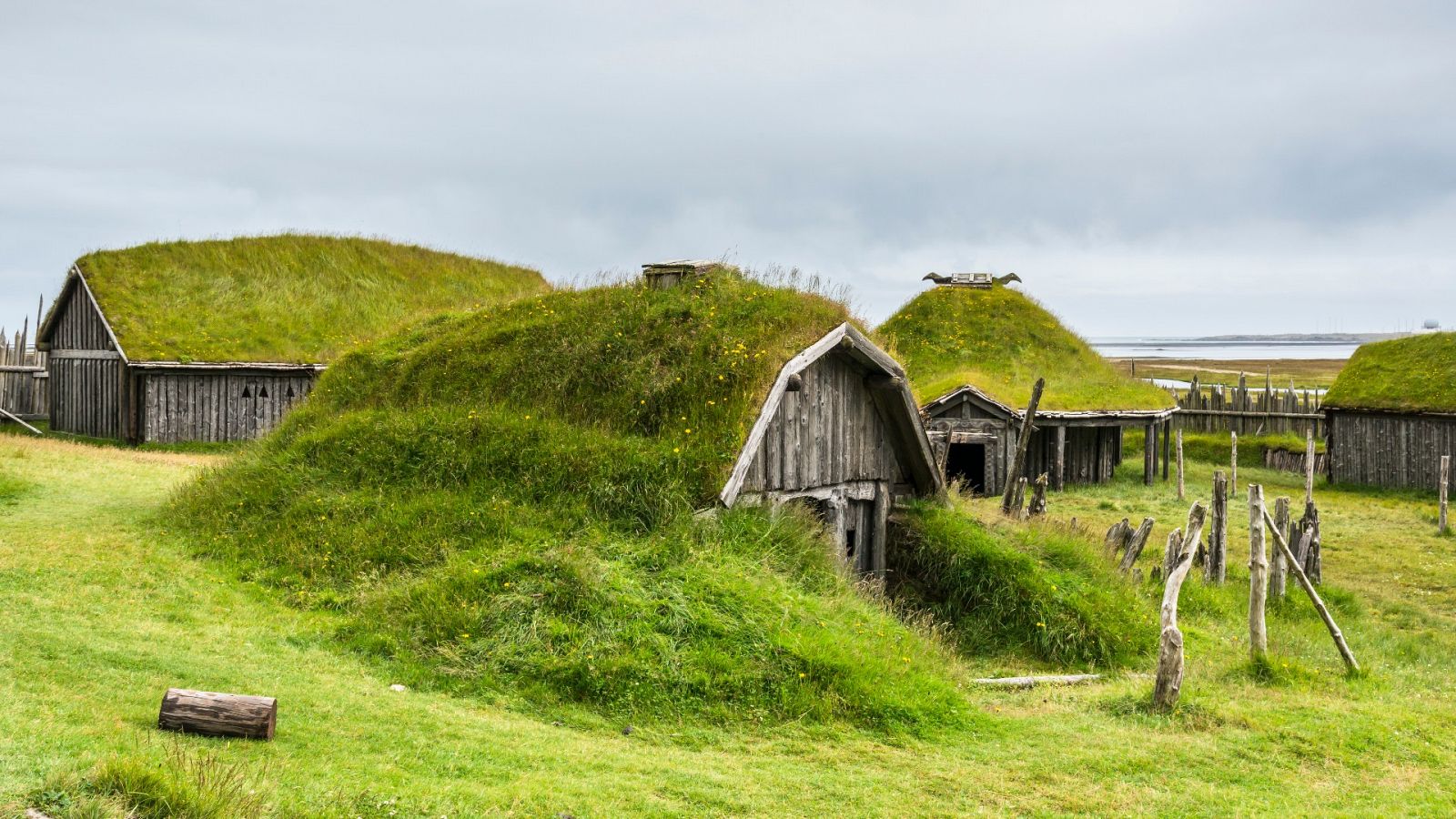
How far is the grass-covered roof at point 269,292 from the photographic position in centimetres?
3020

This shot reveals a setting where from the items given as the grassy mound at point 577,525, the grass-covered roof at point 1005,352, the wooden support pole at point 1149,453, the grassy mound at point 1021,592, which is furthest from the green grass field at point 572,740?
the grass-covered roof at point 1005,352

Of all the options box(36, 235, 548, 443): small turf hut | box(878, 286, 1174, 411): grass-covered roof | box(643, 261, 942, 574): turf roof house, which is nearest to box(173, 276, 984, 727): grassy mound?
box(643, 261, 942, 574): turf roof house

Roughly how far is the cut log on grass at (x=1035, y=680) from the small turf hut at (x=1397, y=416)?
76.5ft

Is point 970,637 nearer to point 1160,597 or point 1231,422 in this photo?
point 1160,597

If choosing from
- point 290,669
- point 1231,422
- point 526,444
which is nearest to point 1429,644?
point 526,444

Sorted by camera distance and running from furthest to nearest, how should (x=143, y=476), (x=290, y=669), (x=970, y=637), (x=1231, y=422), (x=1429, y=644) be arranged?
(x=1231, y=422), (x=143, y=476), (x=1429, y=644), (x=970, y=637), (x=290, y=669)

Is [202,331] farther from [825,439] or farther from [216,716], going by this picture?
[216,716]

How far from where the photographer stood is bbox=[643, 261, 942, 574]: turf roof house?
13984 mm

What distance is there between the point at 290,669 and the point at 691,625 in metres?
3.67

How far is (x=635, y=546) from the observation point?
40.2 ft

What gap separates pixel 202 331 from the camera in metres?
30.5

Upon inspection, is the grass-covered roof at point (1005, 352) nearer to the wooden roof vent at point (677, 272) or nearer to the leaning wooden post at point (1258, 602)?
the wooden roof vent at point (677, 272)

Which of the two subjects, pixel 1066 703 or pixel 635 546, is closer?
pixel 1066 703

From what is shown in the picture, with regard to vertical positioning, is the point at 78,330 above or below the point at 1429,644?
above
